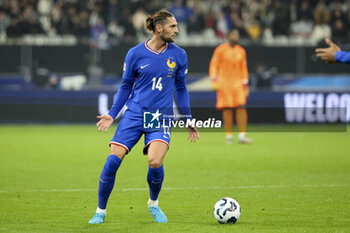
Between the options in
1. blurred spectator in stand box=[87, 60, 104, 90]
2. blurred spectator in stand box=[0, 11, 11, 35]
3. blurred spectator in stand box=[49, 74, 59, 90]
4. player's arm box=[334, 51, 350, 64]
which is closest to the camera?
player's arm box=[334, 51, 350, 64]

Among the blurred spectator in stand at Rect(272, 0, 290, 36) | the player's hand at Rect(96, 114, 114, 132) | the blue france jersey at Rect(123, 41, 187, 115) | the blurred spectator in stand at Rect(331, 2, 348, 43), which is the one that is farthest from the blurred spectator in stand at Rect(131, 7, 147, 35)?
the player's hand at Rect(96, 114, 114, 132)

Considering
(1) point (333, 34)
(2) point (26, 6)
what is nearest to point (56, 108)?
(2) point (26, 6)

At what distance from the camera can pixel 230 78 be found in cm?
1543

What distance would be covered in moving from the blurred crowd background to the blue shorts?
47.3ft

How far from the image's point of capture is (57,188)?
932 centimetres

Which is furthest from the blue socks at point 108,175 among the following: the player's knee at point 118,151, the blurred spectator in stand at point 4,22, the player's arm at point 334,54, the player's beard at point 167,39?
the blurred spectator in stand at point 4,22

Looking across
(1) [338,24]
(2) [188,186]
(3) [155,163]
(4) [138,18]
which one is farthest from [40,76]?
(3) [155,163]

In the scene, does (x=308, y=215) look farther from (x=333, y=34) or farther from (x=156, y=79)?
(x=333, y=34)

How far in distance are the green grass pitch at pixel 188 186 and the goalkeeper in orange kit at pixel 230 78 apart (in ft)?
2.80

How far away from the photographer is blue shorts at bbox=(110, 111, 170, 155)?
6.69 m

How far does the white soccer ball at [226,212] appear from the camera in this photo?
6.74 meters

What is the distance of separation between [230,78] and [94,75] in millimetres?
6308

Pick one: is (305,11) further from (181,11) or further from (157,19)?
(157,19)

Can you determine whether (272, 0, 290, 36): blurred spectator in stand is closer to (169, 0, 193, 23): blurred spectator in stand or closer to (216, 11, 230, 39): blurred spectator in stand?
(216, 11, 230, 39): blurred spectator in stand
